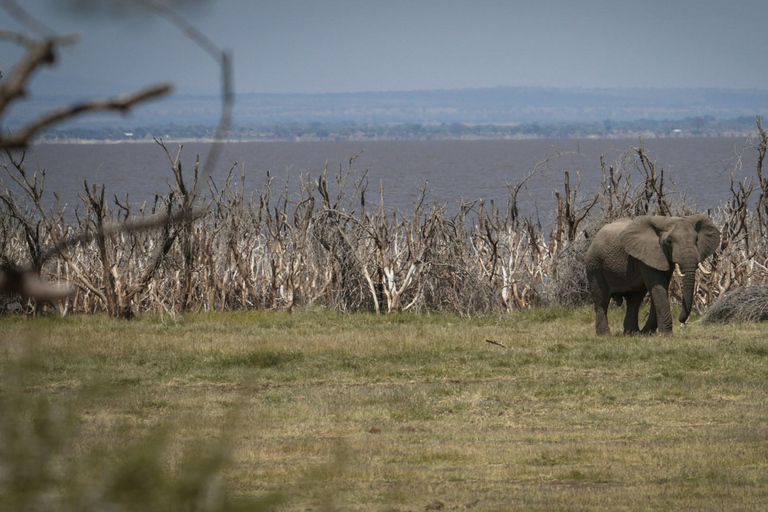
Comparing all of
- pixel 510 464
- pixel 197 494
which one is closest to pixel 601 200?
pixel 510 464

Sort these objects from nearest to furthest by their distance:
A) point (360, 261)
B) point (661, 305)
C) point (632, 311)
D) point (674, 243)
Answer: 1. point (674, 243)
2. point (661, 305)
3. point (632, 311)
4. point (360, 261)

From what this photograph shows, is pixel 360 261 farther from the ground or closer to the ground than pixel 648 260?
closer to the ground

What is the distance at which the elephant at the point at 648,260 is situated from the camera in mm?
14688

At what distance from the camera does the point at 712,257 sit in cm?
1995

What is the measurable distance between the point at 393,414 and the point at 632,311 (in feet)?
20.8

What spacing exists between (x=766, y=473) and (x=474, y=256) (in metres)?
12.5

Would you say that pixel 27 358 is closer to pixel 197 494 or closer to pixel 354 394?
pixel 197 494

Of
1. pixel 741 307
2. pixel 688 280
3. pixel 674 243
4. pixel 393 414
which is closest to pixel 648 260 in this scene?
pixel 674 243

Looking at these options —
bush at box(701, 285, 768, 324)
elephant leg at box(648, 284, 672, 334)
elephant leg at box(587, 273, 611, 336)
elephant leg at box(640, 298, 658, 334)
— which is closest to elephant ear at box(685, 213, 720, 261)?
elephant leg at box(648, 284, 672, 334)

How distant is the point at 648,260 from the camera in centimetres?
1486

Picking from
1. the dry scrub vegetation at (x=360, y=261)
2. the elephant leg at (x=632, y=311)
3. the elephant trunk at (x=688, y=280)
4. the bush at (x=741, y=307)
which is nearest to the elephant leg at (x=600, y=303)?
the elephant leg at (x=632, y=311)

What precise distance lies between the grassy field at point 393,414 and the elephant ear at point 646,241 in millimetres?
1025

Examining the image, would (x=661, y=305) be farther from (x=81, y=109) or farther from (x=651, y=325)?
(x=81, y=109)

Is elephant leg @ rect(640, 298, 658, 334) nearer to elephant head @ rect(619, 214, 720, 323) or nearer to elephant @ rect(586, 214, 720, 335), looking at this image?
elephant @ rect(586, 214, 720, 335)
